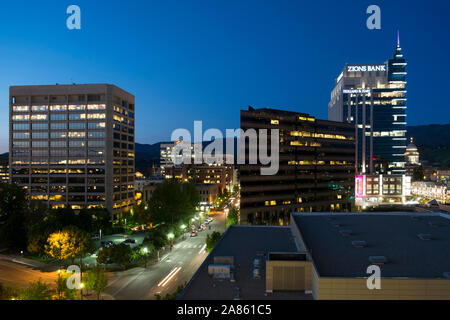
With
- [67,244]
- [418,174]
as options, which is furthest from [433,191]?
[67,244]

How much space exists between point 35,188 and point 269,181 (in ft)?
189

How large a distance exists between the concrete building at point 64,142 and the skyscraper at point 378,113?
10225 centimetres

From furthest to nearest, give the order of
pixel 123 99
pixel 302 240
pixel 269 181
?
pixel 123 99 < pixel 269 181 < pixel 302 240

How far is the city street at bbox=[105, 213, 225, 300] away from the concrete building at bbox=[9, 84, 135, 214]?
36.1 m

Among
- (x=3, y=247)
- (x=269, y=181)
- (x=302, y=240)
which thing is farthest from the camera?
(x=269, y=181)

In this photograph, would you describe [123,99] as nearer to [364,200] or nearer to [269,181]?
[269,181]

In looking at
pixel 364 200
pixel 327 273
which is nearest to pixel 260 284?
pixel 327 273

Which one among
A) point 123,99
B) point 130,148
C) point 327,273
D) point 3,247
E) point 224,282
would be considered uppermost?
point 123,99

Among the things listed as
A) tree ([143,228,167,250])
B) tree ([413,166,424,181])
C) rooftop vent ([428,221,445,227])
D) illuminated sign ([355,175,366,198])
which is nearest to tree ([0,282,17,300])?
tree ([143,228,167,250])

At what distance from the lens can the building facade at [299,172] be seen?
69.7 meters

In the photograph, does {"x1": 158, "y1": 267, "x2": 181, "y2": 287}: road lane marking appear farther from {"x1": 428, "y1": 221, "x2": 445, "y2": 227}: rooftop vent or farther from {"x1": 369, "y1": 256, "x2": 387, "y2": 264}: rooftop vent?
{"x1": 428, "y1": 221, "x2": 445, "y2": 227}: rooftop vent

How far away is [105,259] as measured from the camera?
35469 millimetres

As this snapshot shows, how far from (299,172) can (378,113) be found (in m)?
72.4

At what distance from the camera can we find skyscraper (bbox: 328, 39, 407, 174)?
5010 inches
